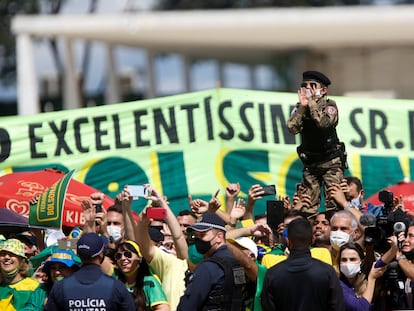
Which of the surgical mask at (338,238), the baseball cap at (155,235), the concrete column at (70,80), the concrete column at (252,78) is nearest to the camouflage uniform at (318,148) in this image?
the surgical mask at (338,238)

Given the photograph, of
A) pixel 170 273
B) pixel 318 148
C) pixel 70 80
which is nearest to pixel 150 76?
pixel 70 80

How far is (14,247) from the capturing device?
10734 mm

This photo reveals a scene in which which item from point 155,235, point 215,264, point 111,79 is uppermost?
point 215,264

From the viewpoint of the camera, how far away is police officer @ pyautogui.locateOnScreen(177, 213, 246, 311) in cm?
930

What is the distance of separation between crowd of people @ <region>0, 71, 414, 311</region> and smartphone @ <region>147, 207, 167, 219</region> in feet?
0.04

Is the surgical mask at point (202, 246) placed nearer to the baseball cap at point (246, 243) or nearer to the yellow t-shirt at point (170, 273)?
the baseball cap at point (246, 243)

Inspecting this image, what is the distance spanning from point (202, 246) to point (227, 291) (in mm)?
400

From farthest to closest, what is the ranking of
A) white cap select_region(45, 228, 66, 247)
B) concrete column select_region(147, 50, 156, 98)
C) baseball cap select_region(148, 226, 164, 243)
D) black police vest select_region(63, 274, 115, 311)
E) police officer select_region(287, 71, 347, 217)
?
1. concrete column select_region(147, 50, 156, 98)
2. white cap select_region(45, 228, 66, 247)
3. police officer select_region(287, 71, 347, 217)
4. baseball cap select_region(148, 226, 164, 243)
5. black police vest select_region(63, 274, 115, 311)

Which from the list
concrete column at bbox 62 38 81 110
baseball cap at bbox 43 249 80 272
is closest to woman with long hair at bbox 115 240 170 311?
baseball cap at bbox 43 249 80 272

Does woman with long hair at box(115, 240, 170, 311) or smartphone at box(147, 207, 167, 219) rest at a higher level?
smartphone at box(147, 207, 167, 219)

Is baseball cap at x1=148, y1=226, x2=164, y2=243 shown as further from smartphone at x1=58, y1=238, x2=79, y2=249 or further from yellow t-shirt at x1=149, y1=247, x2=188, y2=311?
smartphone at x1=58, y1=238, x2=79, y2=249

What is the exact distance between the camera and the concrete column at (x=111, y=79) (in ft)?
122

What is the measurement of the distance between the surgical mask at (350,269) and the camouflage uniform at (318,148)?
4.58 ft

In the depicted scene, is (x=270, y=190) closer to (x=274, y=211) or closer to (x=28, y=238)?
(x=274, y=211)
